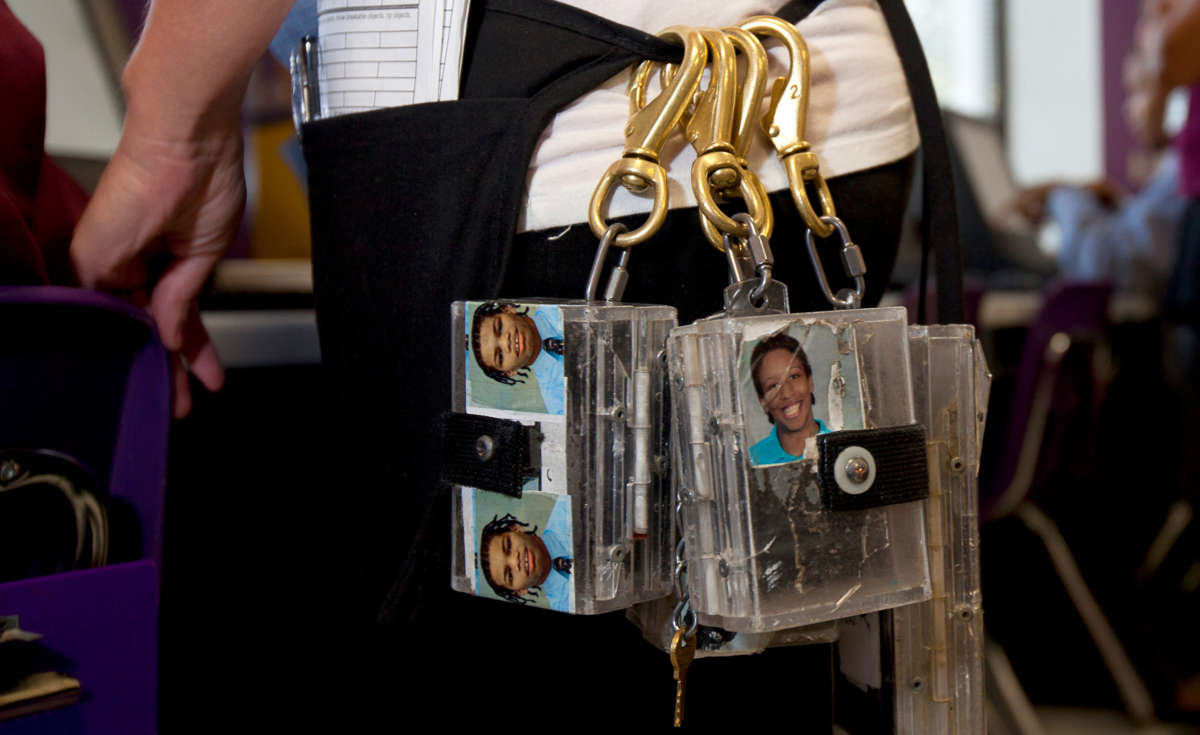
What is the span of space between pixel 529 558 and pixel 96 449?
345mm

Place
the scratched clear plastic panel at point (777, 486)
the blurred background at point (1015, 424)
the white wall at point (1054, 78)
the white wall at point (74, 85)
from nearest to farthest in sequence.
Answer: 1. the scratched clear plastic panel at point (777, 486)
2. the blurred background at point (1015, 424)
3. the white wall at point (74, 85)
4. the white wall at point (1054, 78)

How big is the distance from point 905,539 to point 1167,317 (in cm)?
211

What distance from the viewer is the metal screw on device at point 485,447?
1.56 ft

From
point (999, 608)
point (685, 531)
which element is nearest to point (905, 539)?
point (685, 531)

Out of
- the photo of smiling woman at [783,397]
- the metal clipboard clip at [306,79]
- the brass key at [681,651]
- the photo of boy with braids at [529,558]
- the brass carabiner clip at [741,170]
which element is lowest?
the brass key at [681,651]

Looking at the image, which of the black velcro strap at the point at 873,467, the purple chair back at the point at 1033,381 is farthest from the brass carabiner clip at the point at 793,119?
the purple chair back at the point at 1033,381

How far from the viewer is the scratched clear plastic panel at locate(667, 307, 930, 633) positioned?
44 centimetres

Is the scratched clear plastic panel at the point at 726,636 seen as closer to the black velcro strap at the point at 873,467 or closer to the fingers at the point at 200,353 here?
the black velcro strap at the point at 873,467

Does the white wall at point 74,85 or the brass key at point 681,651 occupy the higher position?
the white wall at point 74,85

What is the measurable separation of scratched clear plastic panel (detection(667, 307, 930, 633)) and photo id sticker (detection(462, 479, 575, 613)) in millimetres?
60

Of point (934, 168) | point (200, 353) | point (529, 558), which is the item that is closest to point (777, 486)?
point (529, 558)

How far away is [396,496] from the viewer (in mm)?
559

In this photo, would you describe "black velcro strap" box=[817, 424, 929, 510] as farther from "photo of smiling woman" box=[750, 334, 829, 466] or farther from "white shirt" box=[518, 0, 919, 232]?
"white shirt" box=[518, 0, 919, 232]

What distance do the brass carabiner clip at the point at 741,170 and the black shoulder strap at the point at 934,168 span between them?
129 millimetres
